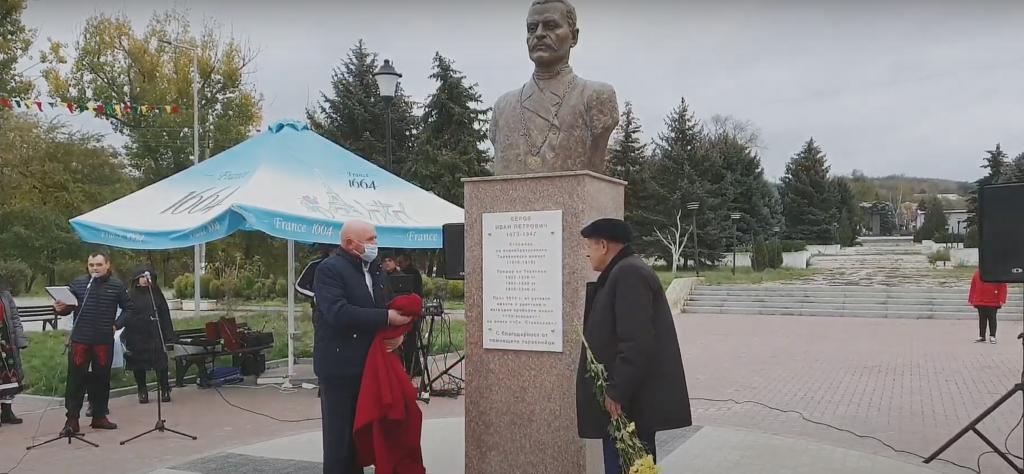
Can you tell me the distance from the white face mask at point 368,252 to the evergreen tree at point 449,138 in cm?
2688

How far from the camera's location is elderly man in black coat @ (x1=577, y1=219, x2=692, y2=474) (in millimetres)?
3633

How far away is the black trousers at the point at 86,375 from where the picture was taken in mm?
7238

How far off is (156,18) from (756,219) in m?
33.9

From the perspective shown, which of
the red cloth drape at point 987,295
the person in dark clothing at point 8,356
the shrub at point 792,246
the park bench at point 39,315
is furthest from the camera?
the shrub at point 792,246

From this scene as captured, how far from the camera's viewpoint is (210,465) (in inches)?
233

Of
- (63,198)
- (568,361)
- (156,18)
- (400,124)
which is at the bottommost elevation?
(568,361)

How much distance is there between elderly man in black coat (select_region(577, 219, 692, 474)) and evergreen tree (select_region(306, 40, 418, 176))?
29.8 m

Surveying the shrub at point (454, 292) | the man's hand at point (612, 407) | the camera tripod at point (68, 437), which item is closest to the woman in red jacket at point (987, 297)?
the man's hand at point (612, 407)

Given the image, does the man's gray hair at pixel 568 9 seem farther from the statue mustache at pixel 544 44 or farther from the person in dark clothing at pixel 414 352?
the person in dark clothing at pixel 414 352

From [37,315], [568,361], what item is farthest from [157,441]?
[37,315]

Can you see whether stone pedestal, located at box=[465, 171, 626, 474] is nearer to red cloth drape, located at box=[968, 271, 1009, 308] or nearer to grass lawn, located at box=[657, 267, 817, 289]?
red cloth drape, located at box=[968, 271, 1009, 308]

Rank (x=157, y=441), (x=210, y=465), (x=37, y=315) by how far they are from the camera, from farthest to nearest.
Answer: (x=37, y=315) → (x=157, y=441) → (x=210, y=465)

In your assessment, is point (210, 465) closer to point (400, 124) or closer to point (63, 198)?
point (63, 198)

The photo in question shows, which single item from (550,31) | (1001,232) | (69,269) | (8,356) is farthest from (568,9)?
(69,269)
